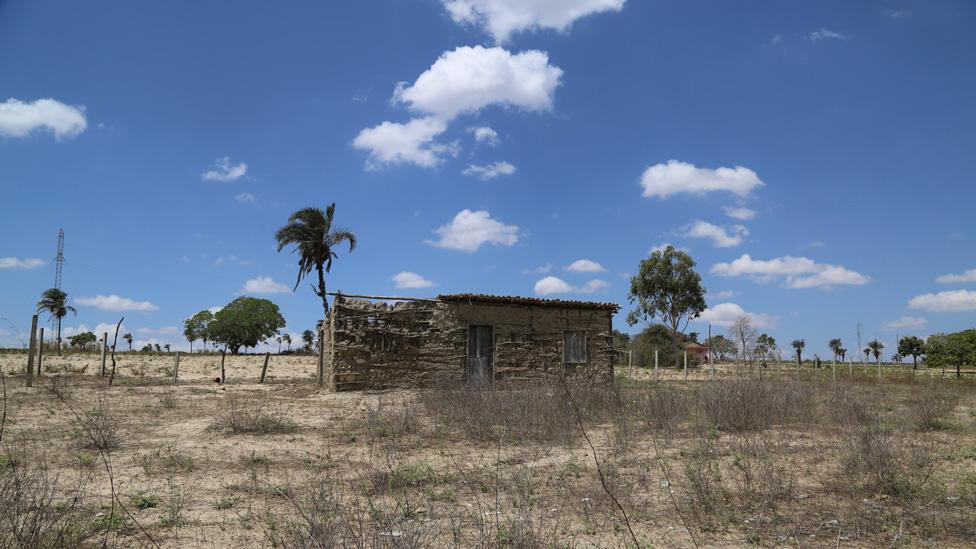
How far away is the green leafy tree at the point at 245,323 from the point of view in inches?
1781

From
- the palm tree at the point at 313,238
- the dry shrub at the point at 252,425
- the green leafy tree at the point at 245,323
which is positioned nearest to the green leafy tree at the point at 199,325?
the green leafy tree at the point at 245,323

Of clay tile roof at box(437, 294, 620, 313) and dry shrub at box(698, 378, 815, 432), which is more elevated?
clay tile roof at box(437, 294, 620, 313)

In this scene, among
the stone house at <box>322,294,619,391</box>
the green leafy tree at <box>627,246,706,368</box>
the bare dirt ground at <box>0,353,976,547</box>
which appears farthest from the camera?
the green leafy tree at <box>627,246,706,368</box>

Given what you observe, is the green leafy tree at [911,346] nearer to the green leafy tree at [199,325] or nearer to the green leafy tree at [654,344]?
the green leafy tree at [654,344]

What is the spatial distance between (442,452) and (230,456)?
8.43ft

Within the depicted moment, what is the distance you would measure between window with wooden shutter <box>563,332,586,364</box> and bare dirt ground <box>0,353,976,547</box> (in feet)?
22.7

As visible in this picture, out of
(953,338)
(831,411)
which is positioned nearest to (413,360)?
(831,411)

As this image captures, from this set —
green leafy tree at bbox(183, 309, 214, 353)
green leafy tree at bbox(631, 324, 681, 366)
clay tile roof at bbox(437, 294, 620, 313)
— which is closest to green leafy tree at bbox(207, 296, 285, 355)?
green leafy tree at bbox(183, 309, 214, 353)

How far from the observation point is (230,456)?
7.01 metres

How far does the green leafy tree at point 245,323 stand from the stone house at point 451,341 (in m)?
31.1

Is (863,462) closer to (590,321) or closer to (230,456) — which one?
(230,456)

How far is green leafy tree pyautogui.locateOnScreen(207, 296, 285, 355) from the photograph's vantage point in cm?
4525

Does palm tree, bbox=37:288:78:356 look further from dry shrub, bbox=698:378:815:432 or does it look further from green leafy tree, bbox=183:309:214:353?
dry shrub, bbox=698:378:815:432

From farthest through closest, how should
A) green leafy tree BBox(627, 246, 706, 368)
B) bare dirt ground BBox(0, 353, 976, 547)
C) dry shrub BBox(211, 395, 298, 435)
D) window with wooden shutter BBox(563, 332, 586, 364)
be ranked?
green leafy tree BBox(627, 246, 706, 368)
window with wooden shutter BBox(563, 332, 586, 364)
dry shrub BBox(211, 395, 298, 435)
bare dirt ground BBox(0, 353, 976, 547)
